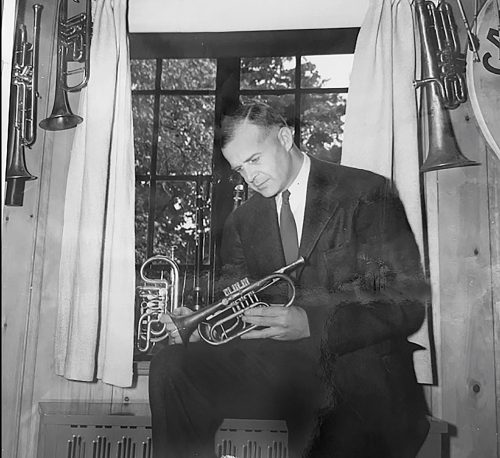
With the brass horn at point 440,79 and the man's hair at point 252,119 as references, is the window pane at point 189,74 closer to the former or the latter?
the man's hair at point 252,119

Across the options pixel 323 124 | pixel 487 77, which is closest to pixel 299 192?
pixel 323 124

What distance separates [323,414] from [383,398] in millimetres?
140

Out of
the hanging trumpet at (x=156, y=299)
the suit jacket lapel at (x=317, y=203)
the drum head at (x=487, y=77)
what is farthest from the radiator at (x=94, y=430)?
the drum head at (x=487, y=77)

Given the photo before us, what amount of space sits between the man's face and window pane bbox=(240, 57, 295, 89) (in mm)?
104

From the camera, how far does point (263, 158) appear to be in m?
1.48

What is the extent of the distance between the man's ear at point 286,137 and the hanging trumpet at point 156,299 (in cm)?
38

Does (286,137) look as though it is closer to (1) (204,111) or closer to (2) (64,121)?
(1) (204,111)

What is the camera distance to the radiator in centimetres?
141

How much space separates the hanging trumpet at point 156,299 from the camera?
1.43 m

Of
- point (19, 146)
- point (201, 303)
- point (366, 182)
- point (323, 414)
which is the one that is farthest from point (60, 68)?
point (323, 414)

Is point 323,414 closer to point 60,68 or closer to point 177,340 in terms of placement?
point 177,340

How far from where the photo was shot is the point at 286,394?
138 cm

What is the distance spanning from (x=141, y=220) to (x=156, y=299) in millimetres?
195

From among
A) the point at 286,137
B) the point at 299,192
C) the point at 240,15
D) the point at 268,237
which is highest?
the point at 240,15
